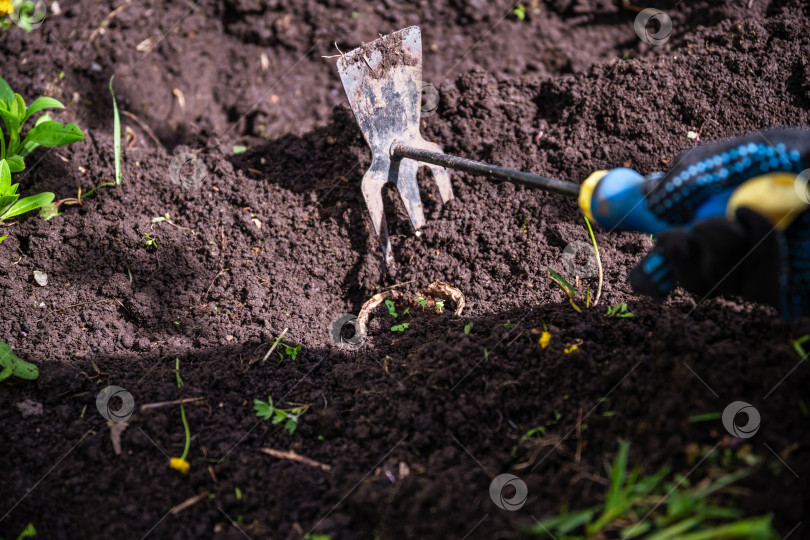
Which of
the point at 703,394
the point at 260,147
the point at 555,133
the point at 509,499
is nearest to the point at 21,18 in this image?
the point at 260,147

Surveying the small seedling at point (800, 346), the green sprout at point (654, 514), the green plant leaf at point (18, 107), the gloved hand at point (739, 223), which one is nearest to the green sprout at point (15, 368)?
the green plant leaf at point (18, 107)

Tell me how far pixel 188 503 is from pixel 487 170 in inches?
51.8

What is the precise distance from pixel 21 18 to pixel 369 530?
3125 millimetres

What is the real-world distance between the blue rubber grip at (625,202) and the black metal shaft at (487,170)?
5.6 inches

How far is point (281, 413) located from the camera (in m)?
1.72

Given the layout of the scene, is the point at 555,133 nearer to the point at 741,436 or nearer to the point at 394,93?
the point at 394,93

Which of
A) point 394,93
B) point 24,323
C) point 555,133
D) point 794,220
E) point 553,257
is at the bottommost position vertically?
point 24,323

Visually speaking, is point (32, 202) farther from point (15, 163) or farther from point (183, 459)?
point (183, 459)

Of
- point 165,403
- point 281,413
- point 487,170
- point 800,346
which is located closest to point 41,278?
point 165,403

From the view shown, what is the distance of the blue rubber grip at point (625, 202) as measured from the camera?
139cm

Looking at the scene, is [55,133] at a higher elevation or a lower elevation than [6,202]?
higher

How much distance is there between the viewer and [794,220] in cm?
126

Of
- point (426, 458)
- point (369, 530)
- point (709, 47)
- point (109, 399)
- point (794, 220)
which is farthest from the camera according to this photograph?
point (709, 47)

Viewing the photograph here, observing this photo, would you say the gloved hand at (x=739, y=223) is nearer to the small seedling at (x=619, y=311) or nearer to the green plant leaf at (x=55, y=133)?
the small seedling at (x=619, y=311)
